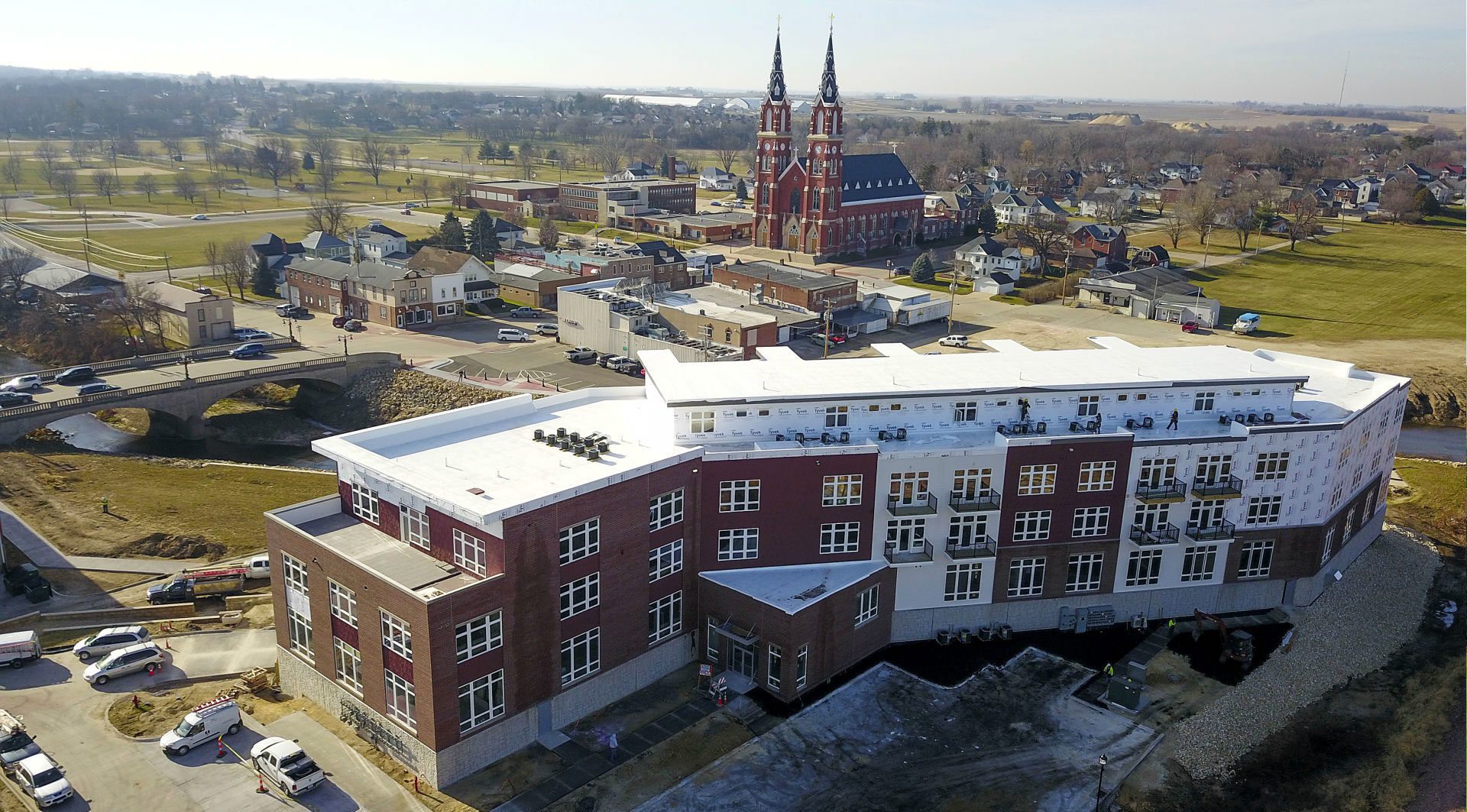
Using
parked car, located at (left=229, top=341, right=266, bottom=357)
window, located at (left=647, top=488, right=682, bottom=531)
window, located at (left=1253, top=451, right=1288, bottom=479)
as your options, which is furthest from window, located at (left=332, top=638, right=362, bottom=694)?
parked car, located at (left=229, top=341, right=266, bottom=357)

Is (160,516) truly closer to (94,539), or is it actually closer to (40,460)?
(94,539)

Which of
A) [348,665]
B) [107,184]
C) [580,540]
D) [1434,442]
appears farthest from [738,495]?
[107,184]

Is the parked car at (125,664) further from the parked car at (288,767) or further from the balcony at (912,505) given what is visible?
the balcony at (912,505)

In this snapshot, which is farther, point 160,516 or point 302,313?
point 302,313

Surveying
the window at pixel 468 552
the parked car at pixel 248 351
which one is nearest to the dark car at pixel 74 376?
the parked car at pixel 248 351

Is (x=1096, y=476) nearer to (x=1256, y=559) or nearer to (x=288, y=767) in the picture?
(x=1256, y=559)

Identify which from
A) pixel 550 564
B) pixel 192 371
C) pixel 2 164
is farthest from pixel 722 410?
pixel 2 164
